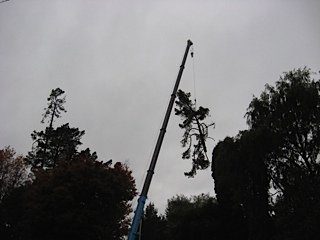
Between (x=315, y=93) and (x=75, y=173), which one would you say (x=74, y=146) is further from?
(x=315, y=93)

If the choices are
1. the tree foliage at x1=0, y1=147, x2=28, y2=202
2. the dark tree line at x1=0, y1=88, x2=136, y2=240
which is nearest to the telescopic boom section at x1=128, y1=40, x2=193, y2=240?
the dark tree line at x1=0, y1=88, x2=136, y2=240

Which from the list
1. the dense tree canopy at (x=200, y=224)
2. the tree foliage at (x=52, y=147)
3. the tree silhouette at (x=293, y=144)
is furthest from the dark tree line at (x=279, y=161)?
the tree foliage at (x=52, y=147)

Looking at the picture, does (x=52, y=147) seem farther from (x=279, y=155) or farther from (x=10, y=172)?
(x=279, y=155)

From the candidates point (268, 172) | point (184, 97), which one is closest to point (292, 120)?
point (268, 172)

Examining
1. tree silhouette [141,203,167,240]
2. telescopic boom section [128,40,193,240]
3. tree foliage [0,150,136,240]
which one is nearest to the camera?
telescopic boom section [128,40,193,240]

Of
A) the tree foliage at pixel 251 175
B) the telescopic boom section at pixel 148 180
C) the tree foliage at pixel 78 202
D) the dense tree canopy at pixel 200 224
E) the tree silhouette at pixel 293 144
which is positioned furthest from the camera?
the dense tree canopy at pixel 200 224

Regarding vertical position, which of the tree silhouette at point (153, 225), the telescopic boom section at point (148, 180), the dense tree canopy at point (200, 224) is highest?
the tree silhouette at point (153, 225)

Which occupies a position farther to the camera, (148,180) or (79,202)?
(79,202)

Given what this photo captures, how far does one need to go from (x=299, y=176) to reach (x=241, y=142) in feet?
16.3

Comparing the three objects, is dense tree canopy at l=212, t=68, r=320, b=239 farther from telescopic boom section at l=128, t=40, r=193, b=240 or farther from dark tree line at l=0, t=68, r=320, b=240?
telescopic boom section at l=128, t=40, r=193, b=240

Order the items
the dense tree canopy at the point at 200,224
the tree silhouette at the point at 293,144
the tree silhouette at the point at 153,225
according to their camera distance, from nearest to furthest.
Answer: the tree silhouette at the point at 293,144 < the dense tree canopy at the point at 200,224 < the tree silhouette at the point at 153,225

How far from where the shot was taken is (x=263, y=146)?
86.4ft

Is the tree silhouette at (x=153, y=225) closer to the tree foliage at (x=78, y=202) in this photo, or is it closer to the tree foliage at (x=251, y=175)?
the tree foliage at (x=78, y=202)

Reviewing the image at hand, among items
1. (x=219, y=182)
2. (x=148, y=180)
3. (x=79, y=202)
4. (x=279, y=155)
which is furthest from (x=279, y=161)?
(x=79, y=202)
